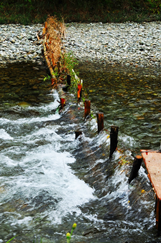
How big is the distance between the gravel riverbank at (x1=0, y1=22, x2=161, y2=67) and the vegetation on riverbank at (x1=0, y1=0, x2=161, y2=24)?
2.37m

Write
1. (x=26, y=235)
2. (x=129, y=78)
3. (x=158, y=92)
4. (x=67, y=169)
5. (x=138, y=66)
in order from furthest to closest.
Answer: (x=138, y=66), (x=129, y=78), (x=158, y=92), (x=67, y=169), (x=26, y=235)

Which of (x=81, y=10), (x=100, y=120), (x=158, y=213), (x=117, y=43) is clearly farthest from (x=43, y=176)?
(x=81, y=10)

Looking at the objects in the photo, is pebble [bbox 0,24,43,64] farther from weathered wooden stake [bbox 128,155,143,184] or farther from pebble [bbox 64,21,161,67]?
weathered wooden stake [bbox 128,155,143,184]

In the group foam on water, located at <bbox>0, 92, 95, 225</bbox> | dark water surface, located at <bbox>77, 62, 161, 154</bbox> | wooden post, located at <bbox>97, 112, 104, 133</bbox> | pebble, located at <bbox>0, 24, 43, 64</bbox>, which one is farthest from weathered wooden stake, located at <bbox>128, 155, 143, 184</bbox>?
pebble, located at <bbox>0, 24, 43, 64</bbox>

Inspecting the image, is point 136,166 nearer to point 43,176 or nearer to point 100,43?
point 43,176

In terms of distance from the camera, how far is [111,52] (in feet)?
56.1

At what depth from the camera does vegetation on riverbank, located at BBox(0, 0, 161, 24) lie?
82.8 ft

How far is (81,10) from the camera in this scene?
27.6 meters

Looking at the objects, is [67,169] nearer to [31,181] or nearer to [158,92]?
[31,181]

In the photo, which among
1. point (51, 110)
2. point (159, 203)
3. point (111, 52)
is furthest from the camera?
point (111, 52)

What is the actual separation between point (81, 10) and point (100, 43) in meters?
11.1

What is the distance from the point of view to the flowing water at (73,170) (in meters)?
3.78

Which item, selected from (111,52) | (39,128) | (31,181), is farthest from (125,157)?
(111,52)

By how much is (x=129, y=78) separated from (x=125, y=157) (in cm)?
809
